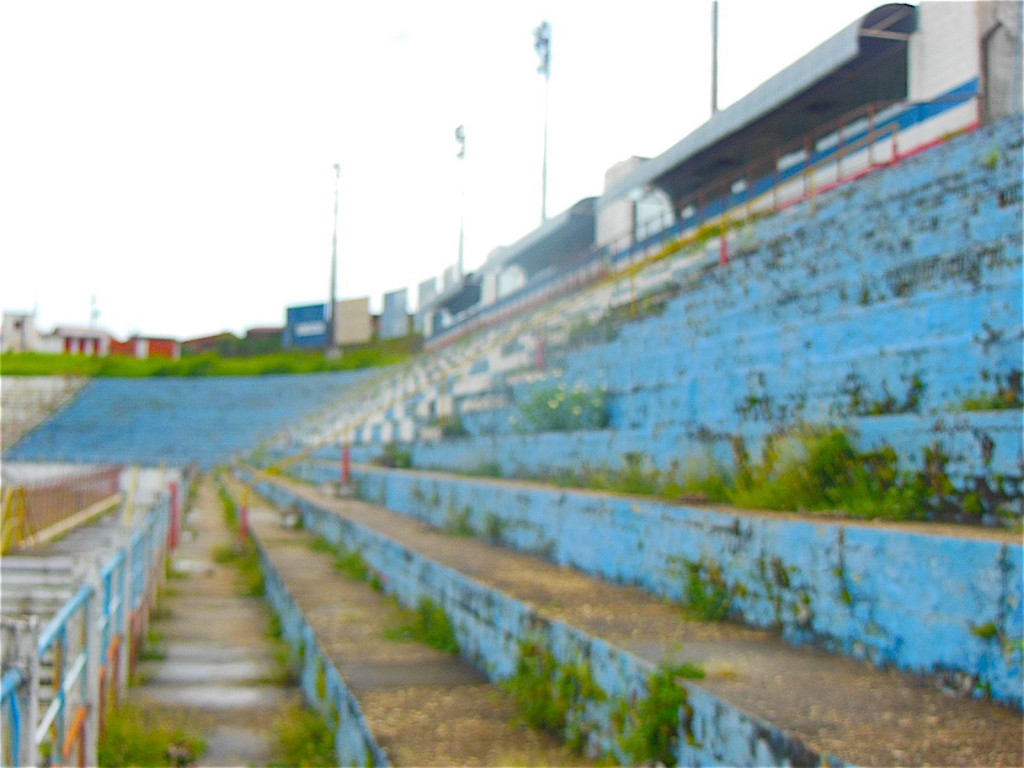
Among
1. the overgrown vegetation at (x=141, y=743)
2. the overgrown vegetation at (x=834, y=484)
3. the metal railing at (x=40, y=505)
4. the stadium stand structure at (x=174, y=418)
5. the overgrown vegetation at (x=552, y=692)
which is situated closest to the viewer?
the overgrown vegetation at (x=552, y=692)

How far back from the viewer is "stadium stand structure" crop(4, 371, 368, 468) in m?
36.8

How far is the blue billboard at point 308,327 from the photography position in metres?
53.1

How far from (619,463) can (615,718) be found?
3687 mm

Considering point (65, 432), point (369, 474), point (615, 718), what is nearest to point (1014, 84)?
point (369, 474)

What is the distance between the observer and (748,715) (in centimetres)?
259

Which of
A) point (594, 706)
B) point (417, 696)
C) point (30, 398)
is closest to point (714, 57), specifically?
point (417, 696)

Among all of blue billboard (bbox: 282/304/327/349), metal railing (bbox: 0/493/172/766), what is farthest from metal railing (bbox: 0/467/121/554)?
blue billboard (bbox: 282/304/327/349)

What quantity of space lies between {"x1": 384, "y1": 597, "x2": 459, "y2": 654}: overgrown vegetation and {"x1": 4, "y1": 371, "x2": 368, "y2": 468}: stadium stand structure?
30.1 m

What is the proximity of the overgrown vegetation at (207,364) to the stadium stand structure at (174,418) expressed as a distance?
115 centimetres

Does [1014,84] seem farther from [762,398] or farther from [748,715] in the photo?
[748,715]

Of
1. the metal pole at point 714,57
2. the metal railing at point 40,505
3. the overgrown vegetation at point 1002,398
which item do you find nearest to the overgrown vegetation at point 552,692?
the overgrown vegetation at point 1002,398

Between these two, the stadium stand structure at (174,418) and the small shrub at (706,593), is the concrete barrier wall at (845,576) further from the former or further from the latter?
the stadium stand structure at (174,418)

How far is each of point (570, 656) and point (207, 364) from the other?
48129 mm

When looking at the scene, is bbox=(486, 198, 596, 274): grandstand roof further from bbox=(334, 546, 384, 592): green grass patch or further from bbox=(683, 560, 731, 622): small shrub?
bbox=(683, 560, 731, 622): small shrub
